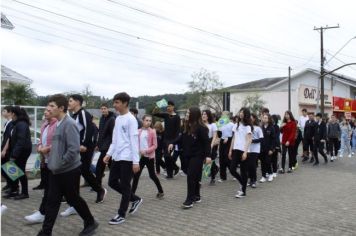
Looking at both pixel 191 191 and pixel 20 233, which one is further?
pixel 191 191

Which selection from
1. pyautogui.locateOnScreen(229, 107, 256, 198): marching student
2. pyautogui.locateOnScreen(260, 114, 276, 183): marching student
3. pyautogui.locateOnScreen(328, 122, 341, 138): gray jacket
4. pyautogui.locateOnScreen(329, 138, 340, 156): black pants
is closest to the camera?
pyautogui.locateOnScreen(229, 107, 256, 198): marching student

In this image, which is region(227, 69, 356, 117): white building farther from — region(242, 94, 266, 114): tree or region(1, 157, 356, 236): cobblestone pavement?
region(1, 157, 356, 236): cobblestone pavement

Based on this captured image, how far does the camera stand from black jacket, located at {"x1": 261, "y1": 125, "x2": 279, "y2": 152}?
11.6 m

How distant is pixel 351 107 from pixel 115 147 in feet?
162

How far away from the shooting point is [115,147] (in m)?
6.69

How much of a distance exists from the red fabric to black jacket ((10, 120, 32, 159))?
25.3 ft

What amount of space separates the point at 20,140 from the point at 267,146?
621 cm

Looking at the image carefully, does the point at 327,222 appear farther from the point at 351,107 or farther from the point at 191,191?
the point at 351,107

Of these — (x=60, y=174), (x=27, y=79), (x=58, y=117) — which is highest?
(x=27, y=79)

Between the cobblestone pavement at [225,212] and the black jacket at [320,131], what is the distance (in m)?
4.51

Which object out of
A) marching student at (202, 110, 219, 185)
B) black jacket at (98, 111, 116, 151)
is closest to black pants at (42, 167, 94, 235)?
black jacket at (98, 111, 116, 151)

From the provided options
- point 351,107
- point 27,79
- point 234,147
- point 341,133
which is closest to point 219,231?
point 234,147

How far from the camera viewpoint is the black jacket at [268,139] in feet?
38.2

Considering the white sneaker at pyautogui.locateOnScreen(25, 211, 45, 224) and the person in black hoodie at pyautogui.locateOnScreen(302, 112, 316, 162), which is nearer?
the white sneaker at pyautogui.locateOnScreen(25, 211, 45, 224)
